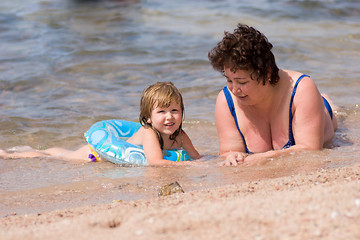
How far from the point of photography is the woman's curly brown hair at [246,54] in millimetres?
4367

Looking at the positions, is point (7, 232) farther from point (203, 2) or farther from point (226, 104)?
point (203, 2)

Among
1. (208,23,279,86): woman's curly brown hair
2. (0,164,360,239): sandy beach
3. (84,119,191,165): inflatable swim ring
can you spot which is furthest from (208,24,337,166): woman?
(0,164,360,239): sandy beach

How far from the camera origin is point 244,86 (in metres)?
4.49

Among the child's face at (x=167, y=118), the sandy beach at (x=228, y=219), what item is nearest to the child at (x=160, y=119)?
the child's face at (x=167, y=118)

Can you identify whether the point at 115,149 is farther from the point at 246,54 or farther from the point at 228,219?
the point at 228,219

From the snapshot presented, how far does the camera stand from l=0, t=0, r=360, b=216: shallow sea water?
457 centimetres

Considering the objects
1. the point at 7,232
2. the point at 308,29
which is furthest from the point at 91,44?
the point at 7,232

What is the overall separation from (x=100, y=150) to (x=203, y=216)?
2.81 m

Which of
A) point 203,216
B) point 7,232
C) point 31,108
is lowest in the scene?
point 31,108

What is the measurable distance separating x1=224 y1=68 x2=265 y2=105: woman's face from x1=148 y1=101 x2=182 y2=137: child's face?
735 mm

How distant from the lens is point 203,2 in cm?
1476

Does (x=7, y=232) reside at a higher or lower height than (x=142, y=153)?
higher

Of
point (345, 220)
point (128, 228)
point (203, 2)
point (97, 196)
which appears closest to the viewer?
point (345, 220)

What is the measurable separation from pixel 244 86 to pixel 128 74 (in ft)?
16.1
